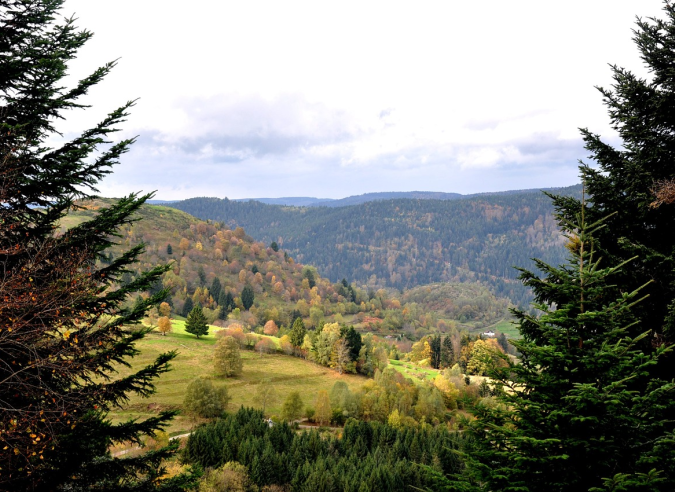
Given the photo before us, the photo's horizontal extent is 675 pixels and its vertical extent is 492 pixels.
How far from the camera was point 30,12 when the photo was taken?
9148 millimetres

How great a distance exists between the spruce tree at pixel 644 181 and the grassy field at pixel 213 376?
6235cm

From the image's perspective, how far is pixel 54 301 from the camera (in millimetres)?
6801

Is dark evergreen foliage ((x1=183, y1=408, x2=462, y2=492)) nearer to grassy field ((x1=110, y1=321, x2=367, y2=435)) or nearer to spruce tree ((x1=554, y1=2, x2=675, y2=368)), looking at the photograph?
grassy field ((x1=110, y1=321, x2=367, y2=435))

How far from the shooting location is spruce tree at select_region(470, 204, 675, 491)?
5.59m

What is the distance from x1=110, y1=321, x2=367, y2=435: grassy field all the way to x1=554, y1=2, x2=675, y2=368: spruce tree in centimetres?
6235

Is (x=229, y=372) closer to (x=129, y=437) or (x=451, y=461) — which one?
(x=451, y=461)

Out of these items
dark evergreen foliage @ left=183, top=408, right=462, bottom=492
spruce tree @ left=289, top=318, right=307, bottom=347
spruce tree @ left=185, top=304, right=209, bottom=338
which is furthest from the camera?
spruce tree @ left=289, top=318, right=307, bottom=347

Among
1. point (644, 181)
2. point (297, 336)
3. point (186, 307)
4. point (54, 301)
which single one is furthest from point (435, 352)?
point (54, 301)

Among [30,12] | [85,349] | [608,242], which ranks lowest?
[85,349]

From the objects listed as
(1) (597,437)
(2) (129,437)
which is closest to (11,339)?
(2) (129,437)

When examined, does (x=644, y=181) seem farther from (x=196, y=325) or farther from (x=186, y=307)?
(x=186, y=307)

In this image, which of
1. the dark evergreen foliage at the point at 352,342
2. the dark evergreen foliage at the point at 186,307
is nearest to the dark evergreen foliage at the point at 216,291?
the dark evergreen foliage at the point at 186,307

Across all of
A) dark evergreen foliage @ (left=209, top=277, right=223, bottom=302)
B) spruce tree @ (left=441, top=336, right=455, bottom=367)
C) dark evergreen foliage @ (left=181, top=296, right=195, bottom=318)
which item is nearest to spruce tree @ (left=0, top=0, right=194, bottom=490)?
spruce tree @ (left=441, top=336, right=455, bottom=367)

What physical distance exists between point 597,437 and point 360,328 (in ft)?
620
